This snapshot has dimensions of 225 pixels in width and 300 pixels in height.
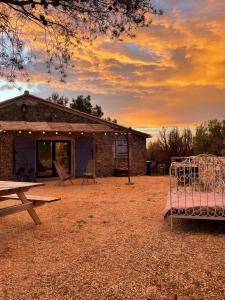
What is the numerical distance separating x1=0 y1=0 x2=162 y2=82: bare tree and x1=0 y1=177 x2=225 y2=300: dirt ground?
2893 mm

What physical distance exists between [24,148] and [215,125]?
42.2 ft

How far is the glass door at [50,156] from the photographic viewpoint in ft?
55.6

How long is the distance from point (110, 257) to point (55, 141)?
42.2ft

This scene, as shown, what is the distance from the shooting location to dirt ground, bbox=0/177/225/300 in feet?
12.5

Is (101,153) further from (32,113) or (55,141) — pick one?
(32,113)

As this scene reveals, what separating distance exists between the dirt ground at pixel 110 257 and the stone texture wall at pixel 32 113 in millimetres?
9678

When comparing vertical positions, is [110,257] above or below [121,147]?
below

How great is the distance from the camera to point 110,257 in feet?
15.9

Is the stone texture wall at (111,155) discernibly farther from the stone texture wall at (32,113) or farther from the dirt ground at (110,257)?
the dirt ground at (110,257)

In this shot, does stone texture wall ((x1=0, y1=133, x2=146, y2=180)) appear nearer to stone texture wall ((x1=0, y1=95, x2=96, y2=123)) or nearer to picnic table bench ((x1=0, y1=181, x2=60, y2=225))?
stone texture wall ((x1=0, y1=95, x2=96, y2=123))

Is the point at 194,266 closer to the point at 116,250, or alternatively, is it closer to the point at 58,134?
the point at 116,250

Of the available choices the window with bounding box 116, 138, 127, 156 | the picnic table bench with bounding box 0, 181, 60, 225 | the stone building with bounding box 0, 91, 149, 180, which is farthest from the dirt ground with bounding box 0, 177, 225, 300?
the window with bounding box 116, 138, 127, 156

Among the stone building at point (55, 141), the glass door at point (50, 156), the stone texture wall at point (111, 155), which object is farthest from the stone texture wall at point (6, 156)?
the stone texture wall at point (111, 155)

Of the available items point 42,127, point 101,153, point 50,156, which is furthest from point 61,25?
point 101,153
